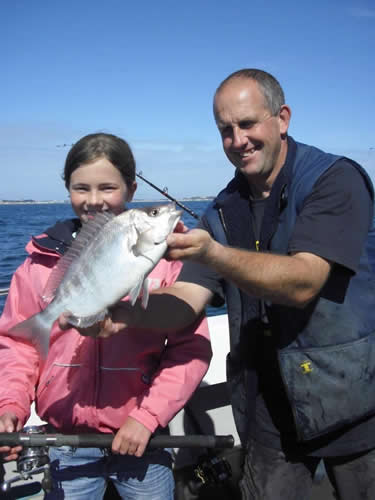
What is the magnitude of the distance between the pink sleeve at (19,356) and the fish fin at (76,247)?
0.95 feet

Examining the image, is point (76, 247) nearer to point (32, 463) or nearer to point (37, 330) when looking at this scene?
point (37, 330)

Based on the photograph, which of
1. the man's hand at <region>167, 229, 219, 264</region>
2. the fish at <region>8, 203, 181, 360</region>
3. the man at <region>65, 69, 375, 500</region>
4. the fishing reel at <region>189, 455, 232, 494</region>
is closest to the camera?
the man's hand at <region>167, 229, 219, 264</region>

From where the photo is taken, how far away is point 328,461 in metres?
2.81

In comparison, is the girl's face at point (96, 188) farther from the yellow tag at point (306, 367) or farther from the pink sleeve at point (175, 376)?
the yellow tag at point (306, 367)

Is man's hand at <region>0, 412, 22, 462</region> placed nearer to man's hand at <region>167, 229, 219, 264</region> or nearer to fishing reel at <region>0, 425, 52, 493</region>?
fishing reel at <region>0, 425, 52, 493</region>

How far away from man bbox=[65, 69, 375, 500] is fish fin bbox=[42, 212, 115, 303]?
1.41 feet

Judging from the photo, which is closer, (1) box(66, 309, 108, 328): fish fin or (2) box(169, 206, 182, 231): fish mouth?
(2) box(169, 206, 182, 231): fish mouth

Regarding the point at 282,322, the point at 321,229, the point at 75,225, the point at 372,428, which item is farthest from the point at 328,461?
the point at 75,225

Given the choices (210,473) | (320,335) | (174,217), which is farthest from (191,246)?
(210,473)

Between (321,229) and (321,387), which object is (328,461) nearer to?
(321,387)

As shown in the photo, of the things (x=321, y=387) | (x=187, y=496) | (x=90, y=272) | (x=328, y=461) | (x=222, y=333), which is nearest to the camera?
(x=90, y=272)

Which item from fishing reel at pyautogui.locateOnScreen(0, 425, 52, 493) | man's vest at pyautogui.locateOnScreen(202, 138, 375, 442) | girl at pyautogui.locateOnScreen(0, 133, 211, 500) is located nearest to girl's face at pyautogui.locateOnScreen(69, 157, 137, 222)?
girl at pyautogui.locateOnScreen(0, 133, 211, 500)

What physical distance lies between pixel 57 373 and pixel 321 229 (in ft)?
6.40

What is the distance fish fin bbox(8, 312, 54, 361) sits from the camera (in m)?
2.56
